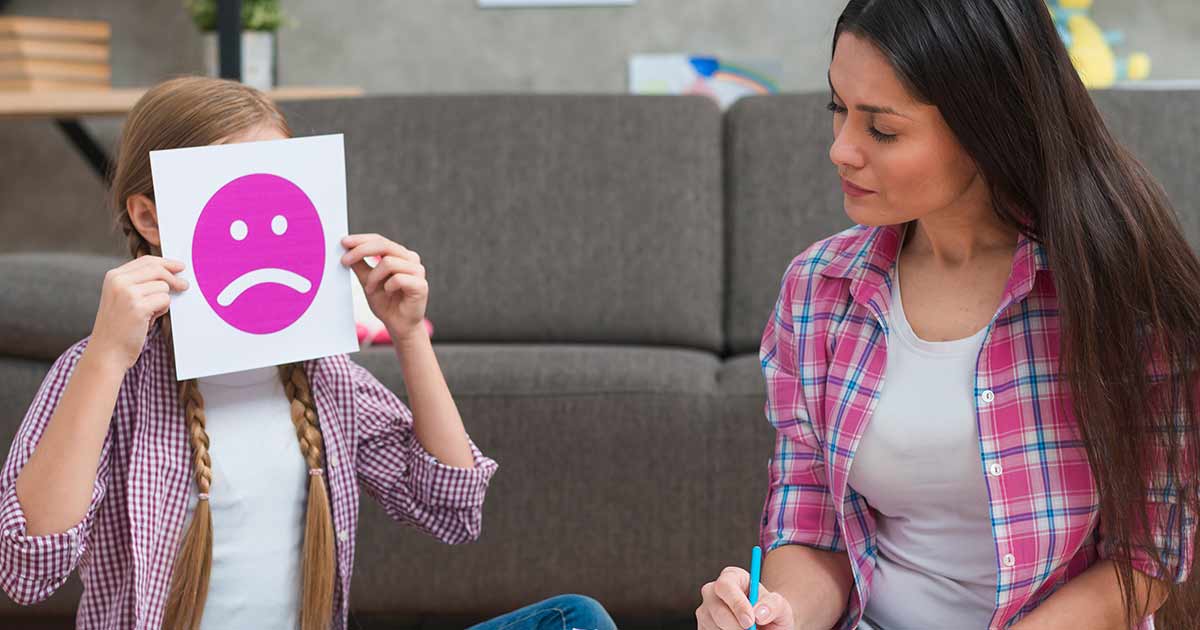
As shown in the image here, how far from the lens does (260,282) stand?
40.8 inches

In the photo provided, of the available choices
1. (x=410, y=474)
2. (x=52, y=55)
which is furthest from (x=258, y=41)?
(x=410, y=474)

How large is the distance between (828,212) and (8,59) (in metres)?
1.72

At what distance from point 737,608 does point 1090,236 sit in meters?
0.40

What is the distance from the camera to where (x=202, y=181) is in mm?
994

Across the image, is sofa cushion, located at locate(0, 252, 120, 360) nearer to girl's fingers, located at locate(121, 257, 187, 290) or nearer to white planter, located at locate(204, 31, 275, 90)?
girl's fingers, located at locate(121, 257, 187, 290)

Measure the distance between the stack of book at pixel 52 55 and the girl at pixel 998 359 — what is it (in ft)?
6.59

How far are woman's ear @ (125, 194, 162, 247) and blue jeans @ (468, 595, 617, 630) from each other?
471mm

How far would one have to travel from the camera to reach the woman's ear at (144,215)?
1055mm

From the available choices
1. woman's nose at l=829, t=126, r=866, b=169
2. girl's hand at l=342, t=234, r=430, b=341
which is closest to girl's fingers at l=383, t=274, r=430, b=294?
Result: girl's hand at l=342, t=234, r=430, b=341

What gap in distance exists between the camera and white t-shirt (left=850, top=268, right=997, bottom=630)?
958 millimetres

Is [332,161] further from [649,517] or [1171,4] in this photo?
[1171,4]

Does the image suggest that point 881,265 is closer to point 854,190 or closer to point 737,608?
point 854,190

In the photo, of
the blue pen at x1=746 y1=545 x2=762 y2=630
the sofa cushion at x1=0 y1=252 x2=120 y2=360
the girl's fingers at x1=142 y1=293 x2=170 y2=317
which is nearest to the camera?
the blue pen at x1=746 y1=545 x2=762 y2=630

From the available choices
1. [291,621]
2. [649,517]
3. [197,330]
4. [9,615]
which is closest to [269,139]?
[197,330]
